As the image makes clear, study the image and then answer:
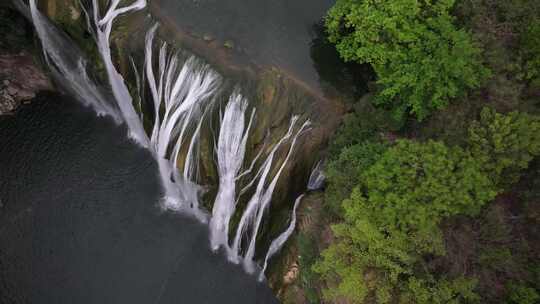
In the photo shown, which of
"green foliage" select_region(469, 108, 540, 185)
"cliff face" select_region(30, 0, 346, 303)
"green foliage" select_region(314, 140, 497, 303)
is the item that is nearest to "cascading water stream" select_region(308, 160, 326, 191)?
"cliff face" select_region(30, 0, 346, 303)

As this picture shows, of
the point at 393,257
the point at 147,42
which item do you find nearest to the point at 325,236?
the point at 393,257

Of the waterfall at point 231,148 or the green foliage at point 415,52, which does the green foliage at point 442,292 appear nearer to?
the green foliage at point 415,52

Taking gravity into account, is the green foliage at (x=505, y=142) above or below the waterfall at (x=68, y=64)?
above

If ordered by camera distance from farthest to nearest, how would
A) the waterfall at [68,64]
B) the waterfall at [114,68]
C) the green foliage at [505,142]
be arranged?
the waterfall at [68,64] → the waterfall at [114,68] → the green foliage at [505,142]

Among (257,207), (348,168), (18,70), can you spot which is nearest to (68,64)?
(18,70)

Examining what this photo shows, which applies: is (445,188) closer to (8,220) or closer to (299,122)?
(299,122)

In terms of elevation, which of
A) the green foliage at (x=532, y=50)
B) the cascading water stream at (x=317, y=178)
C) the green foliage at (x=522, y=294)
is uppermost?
the green foliage at (x=532, y=50)

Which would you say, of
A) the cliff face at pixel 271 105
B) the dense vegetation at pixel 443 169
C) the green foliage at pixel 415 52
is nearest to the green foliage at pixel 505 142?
the dense vegetation at pixel 443 169

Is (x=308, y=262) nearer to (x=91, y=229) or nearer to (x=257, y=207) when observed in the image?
(x=257, y=207)
